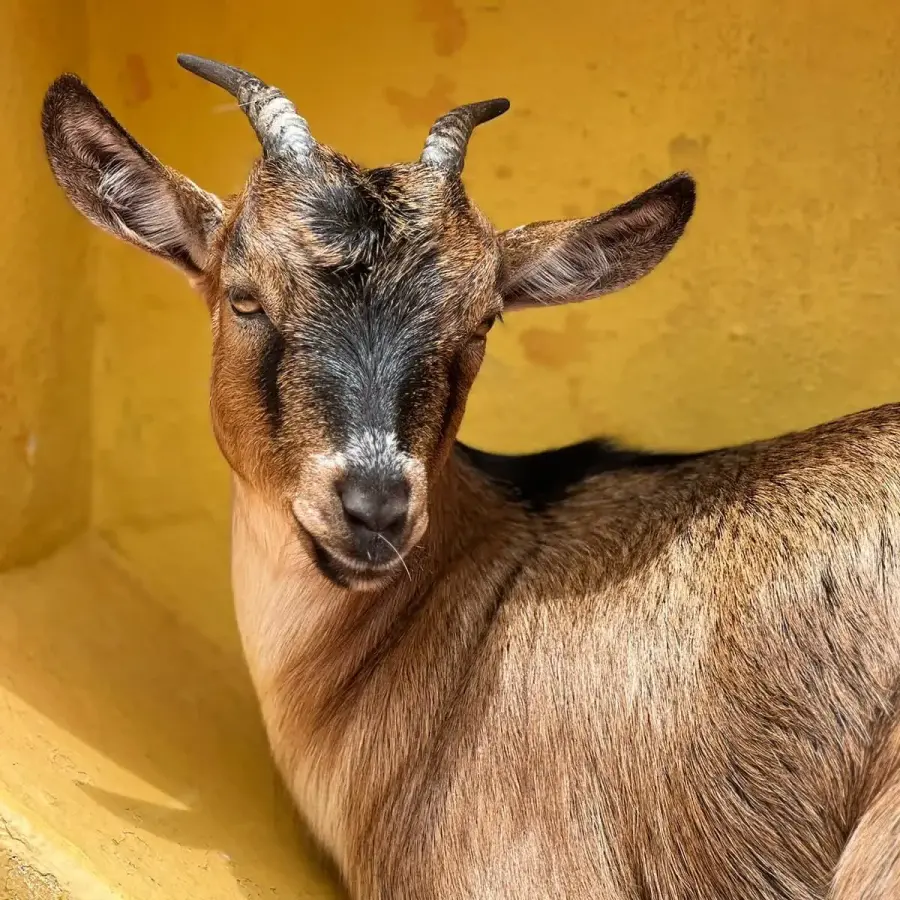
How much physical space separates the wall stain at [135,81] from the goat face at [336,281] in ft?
4.28

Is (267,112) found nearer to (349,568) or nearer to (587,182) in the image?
(349,568)

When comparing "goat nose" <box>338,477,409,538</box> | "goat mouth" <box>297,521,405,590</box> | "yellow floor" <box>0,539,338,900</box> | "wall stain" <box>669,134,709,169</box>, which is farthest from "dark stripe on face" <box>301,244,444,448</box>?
"wall stain" <box>669,134,709,169</box>

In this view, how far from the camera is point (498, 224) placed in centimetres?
404

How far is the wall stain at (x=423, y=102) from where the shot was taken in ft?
13.0

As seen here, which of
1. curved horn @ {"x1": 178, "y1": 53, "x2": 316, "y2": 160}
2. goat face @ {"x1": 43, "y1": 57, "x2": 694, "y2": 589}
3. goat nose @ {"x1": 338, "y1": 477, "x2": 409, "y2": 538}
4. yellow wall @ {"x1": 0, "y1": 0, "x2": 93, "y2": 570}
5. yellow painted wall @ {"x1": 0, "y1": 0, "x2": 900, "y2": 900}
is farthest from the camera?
yellow painted wall @ {"x1": 0, "y1": 0, "x2": 900, "y2": 900}

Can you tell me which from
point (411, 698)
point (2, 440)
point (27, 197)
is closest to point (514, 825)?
point (411, 698)

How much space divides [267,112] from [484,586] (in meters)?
1.32

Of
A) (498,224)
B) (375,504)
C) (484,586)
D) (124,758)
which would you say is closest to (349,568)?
(375,504)

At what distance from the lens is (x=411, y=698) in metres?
2.72

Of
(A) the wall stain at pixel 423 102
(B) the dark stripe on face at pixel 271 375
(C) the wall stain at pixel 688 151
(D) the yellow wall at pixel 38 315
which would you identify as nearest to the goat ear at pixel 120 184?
(B) the dark stripe on face at pixel 271 375

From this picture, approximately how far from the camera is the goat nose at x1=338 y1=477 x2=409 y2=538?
222 centimetres

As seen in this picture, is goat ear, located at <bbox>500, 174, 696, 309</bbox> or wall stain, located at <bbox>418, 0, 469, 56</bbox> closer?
goat ear, located at <bbox>500, 174, 696, 309</bbox>

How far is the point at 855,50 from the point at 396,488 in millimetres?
2541

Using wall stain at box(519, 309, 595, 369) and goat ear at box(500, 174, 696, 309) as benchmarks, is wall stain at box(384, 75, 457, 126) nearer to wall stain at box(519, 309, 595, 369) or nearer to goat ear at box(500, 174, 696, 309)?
wall stain at box(519, 309, 595, 369)
